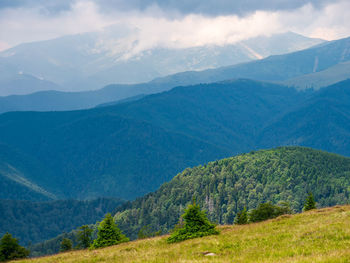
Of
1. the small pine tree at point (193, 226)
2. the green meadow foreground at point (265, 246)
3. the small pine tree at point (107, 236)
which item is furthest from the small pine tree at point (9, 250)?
the small pine tree at point (193, 226)

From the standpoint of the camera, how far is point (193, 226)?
4197 centimetres

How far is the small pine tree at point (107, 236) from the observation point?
163 ft

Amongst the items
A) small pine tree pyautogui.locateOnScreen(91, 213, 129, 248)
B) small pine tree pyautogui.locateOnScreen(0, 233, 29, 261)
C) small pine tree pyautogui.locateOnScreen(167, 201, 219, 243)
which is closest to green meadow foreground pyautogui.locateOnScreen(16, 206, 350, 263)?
small pine tree pyautogui.locateOnScreen(167, 201, 219, 243)

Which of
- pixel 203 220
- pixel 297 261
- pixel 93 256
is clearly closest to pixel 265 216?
pixel 203 220

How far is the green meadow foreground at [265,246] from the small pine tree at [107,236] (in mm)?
7568

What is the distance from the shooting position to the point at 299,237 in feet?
108

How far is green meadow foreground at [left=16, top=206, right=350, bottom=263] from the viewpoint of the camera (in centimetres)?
2608

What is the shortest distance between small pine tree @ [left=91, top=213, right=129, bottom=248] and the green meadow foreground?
298 inches

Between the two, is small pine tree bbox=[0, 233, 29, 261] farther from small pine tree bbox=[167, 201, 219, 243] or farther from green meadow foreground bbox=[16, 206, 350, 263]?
small pine tree bbox=[167, 201, 219, 243]

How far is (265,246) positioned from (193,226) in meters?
12.2

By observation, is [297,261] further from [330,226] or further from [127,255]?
[127,255]

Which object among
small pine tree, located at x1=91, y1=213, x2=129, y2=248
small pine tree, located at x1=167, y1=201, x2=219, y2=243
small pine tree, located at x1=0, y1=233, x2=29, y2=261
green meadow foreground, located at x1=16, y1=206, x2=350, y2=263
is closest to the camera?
green meadow foreground, located at x1=16, y1=206, x2=350, y2=263

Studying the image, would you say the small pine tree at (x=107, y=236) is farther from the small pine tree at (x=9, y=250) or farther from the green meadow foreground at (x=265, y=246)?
the small pine tree at (x=9, y=250)

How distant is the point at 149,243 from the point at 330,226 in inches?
708
